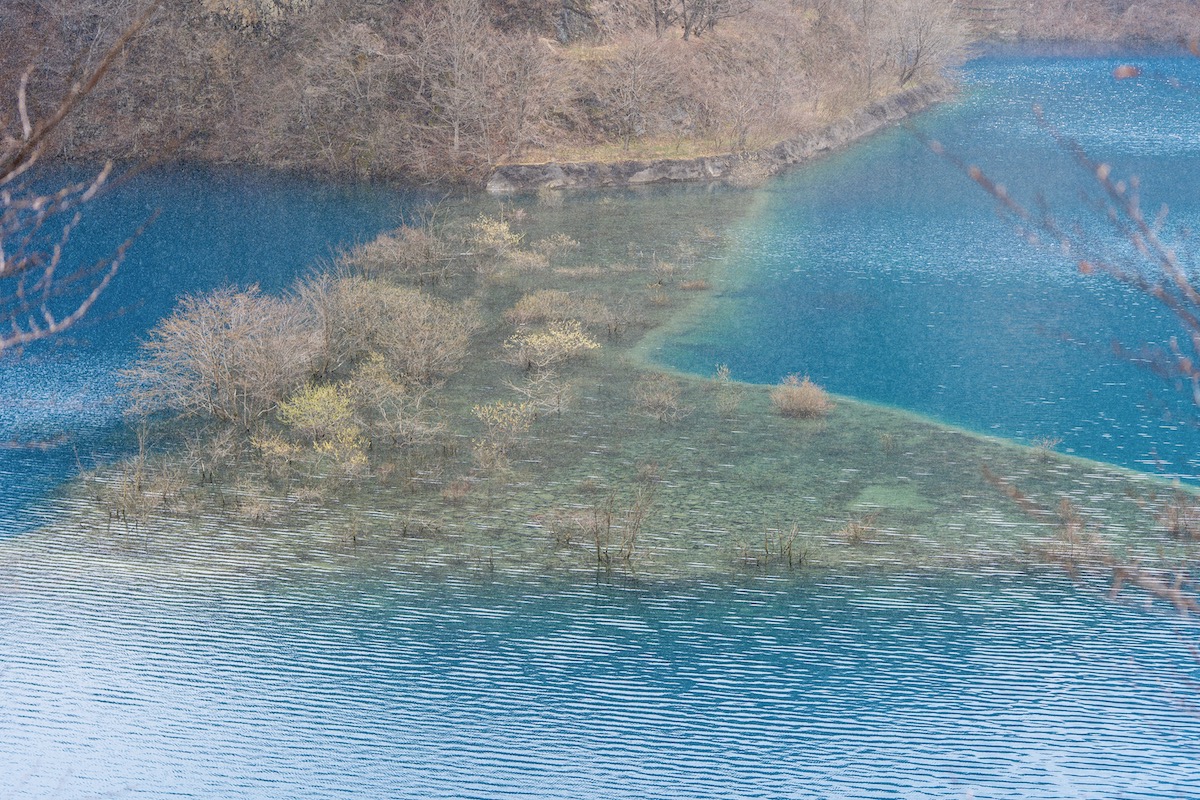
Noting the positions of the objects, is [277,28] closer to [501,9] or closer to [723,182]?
[501,9]

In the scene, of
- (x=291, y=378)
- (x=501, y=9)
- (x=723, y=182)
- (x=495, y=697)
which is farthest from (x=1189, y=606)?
(x=501, y=9)

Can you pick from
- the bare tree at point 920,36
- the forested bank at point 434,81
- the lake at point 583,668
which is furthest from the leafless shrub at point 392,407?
the bare tree at point 920,36

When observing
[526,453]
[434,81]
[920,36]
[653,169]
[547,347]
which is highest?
[920,36]

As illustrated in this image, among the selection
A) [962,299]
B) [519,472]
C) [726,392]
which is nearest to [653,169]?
[962,299]

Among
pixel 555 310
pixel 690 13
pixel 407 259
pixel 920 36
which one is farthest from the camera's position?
pixel 920 36

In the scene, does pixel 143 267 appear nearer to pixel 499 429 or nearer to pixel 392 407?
pixel 392 407

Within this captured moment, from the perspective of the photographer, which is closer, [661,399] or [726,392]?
[661,399]
